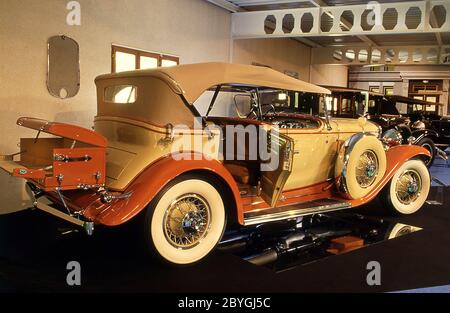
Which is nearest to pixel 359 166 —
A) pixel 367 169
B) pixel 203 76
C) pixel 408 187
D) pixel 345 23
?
pixel 367 169

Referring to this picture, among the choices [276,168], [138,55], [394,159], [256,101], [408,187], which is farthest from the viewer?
[138,55]

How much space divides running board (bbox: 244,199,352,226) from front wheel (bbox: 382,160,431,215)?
0.87 meters

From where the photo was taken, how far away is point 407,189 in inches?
191

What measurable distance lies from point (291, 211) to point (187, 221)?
1.05m

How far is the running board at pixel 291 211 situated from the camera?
3.42m

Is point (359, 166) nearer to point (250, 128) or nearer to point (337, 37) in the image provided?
point (250, 128)

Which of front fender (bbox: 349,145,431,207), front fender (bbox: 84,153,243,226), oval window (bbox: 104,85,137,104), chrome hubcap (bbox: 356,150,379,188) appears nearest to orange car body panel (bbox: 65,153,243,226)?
front fender (bbox: 84,153,243,226)

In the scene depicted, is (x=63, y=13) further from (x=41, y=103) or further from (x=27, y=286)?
(x=27, y=286)

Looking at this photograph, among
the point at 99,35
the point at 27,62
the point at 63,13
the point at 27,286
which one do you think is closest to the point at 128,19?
the point at 99,35

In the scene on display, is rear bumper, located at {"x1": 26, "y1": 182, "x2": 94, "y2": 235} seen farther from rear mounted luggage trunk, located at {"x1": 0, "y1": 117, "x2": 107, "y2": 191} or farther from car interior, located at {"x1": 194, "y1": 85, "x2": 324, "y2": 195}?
car interior, located at {"x1": 194, "y1": 85, "x2": 324, "y2": 195}

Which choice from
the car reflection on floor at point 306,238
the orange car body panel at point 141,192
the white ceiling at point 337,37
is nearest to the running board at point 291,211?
the car reflection on floor at point 306,238

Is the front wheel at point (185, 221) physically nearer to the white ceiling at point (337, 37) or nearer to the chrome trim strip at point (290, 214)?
the chrome trim strip at point (290, 214)
